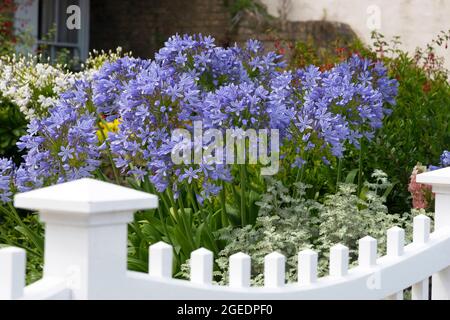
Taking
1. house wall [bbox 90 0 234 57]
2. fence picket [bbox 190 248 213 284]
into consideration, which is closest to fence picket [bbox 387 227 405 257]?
fence picket [bbox 190 248 213 284]

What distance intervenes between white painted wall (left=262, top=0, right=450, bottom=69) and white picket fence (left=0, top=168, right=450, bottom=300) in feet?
28.6

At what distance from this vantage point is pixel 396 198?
4688 millimetres

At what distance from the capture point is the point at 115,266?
6.33 ft

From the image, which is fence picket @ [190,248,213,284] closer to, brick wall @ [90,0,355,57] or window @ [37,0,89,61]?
brick wall @ [90,0,355,57]

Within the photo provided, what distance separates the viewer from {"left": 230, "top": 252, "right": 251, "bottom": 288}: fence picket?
86.7 inches

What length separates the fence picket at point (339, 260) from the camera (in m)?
2.47

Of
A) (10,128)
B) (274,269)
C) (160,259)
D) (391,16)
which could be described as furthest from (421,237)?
(391,16)

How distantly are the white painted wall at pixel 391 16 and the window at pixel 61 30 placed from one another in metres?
3.33

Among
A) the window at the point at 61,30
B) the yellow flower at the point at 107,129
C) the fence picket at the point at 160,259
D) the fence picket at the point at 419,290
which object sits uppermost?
the window at the point at 61,30

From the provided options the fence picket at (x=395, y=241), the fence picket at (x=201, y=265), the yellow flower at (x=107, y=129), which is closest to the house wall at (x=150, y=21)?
the yellow flower at (x=107, y=129)

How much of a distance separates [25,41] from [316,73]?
8.29m

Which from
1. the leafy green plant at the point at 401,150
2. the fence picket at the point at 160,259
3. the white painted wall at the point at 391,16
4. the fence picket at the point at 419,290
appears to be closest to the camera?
the fence picket at the point at 160,259

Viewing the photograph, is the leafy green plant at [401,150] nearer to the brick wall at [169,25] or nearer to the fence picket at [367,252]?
the fence picket at [367,252]
